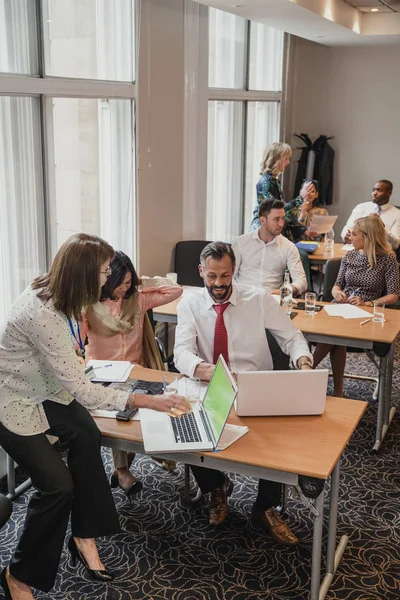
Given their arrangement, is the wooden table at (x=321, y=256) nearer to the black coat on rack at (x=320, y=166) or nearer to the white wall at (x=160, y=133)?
the white wall at (x=160, y=133)

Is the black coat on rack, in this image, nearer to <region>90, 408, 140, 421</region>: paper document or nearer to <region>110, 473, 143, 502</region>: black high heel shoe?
<region>110, 473, 143, 502</region>: black high heel shoe

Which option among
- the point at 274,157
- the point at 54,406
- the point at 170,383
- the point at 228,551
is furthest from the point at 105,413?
the point at 274,157

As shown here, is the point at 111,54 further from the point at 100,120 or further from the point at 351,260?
the point at 351,260

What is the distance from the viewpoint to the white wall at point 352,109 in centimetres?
930

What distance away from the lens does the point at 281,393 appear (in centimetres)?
311

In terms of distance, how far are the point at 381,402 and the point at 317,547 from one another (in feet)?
5.97

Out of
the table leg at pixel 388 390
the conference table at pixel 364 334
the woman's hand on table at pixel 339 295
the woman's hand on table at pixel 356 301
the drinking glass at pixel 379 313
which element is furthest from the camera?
the woman's hand on table at pixel 339 295

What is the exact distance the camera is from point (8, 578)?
3.09 metres

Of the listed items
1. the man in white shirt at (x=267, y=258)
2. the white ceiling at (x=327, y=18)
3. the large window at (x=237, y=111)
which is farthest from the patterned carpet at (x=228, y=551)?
the large window at (x=237, y=111)

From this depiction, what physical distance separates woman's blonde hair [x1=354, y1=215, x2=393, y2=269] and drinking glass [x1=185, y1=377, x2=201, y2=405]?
2.18 metres

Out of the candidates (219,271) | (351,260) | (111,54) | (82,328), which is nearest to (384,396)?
(351,260)

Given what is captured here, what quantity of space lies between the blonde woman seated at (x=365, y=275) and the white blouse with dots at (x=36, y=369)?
258cm

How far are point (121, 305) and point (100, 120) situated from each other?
1.88 m

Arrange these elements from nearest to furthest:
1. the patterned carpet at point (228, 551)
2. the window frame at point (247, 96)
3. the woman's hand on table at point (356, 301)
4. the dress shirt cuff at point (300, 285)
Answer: the patterned carpet at point (228, 551)
the woman's hand on table at point (356, 301)
the dress shirt cuff at point (300, 285)
the window frame at point (247, 96)
